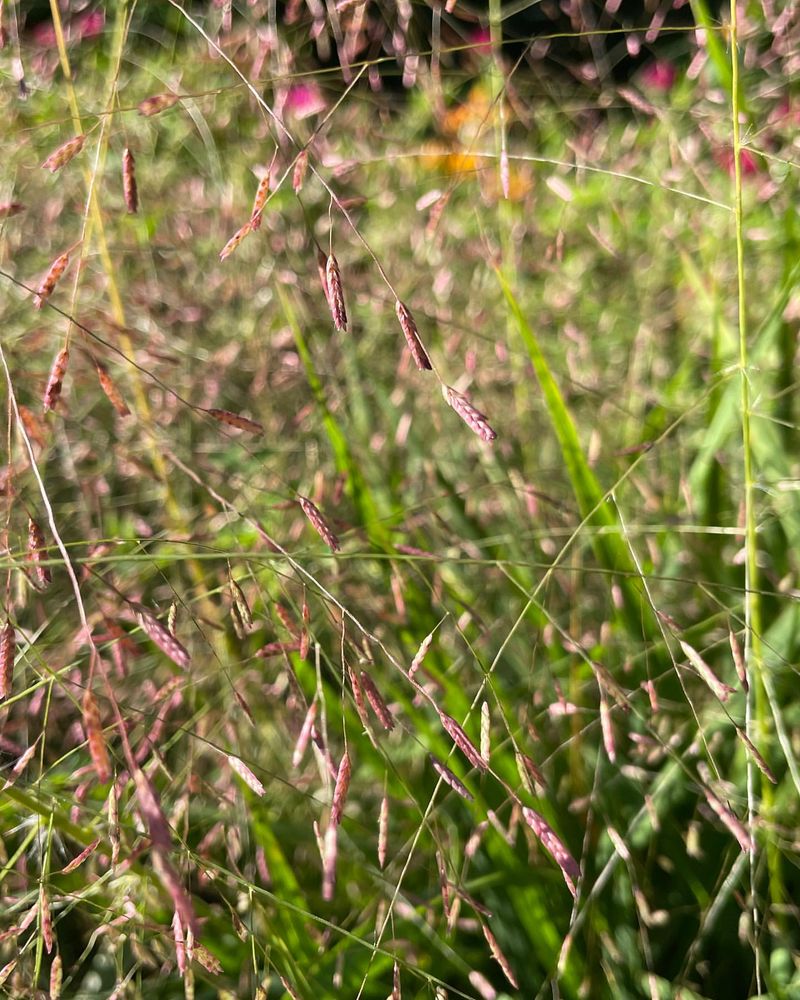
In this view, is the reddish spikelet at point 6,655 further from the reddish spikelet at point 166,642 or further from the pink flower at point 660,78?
the pink flower at point 660,78

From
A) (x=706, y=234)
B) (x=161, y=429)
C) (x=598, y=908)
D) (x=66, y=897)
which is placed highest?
(x=706, y=234)

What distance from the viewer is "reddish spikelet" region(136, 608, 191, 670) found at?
1.53ft

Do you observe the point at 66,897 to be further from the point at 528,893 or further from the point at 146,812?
the point at 528,893

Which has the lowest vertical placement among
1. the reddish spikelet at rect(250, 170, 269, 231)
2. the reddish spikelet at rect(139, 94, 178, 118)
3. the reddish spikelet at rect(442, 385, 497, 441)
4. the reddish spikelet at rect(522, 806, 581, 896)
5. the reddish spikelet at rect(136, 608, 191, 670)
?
the reddish spikelet at rect(522, 806, 581, 896)

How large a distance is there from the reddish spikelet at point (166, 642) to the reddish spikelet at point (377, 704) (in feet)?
0.32

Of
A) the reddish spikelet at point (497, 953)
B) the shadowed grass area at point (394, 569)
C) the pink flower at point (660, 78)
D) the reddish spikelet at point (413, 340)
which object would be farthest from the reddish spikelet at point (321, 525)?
the pink flower at point (660, 78)

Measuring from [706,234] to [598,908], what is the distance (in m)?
0.75

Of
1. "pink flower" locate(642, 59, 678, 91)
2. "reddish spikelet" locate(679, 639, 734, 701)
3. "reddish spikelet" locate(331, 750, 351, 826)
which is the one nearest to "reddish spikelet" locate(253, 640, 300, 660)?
"reddish spikelet" locate(331, 750, 351, 826)

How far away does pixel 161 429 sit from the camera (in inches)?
41.1

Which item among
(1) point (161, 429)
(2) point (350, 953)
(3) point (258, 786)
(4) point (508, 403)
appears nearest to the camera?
(3) point (258, 786)

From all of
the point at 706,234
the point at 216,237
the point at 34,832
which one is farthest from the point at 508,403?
the point at 34,832

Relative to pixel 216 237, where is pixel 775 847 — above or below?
below

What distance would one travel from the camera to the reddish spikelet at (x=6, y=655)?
1.70 ft

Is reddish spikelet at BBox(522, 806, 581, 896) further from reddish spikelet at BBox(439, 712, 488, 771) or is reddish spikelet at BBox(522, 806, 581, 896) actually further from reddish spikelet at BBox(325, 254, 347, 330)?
reddish spikelet at BBox(325, 254, 347, 330)
